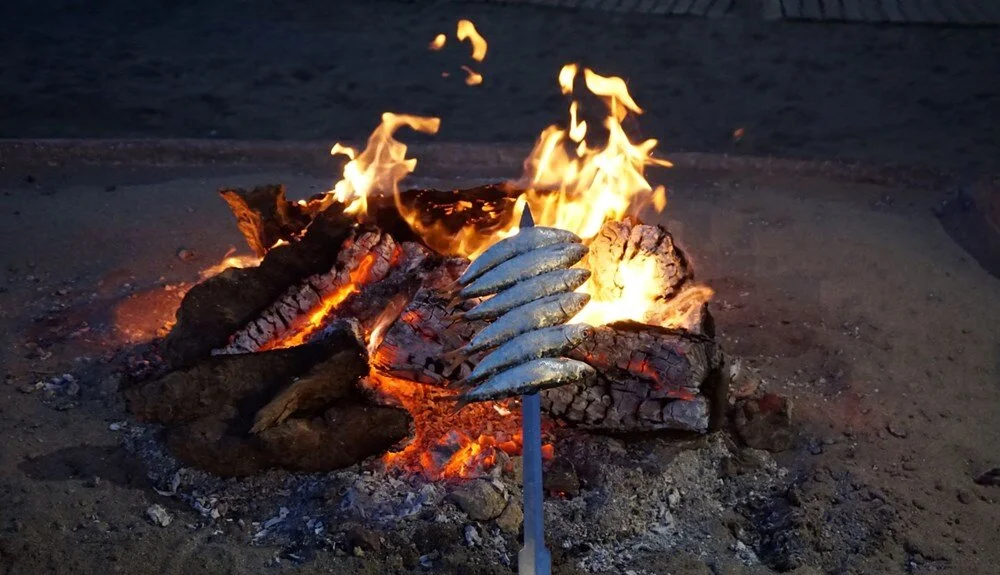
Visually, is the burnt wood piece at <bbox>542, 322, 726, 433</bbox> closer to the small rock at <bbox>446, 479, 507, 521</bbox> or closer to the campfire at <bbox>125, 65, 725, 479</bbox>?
the campfire at <bbox>125, 65, 725, 479</bbox>

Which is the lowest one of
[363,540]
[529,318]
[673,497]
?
[363,540]

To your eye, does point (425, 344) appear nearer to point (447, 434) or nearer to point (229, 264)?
point (447, 434)

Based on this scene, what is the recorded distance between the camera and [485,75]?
8.02 metres

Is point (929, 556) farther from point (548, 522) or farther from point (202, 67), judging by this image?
point (202, 67)

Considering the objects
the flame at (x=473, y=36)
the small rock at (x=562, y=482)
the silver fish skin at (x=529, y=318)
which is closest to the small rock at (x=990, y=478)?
the small rock at (x=562, y=482)

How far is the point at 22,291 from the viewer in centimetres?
492

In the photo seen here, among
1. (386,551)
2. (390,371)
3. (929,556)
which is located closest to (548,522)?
(386,551)

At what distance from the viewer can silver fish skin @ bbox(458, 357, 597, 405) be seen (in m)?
2.80

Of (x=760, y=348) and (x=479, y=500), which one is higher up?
(x=760, y=348)

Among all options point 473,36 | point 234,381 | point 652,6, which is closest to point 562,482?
point 234,381

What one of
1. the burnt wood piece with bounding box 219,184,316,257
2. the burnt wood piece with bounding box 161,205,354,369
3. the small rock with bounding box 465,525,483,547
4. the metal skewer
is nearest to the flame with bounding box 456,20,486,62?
the burnt wood piece with bounding box 219,184,316,257

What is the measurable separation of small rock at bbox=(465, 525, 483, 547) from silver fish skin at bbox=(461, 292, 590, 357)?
679 mm

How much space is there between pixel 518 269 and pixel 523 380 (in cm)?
41

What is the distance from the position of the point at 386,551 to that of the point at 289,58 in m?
5.70
